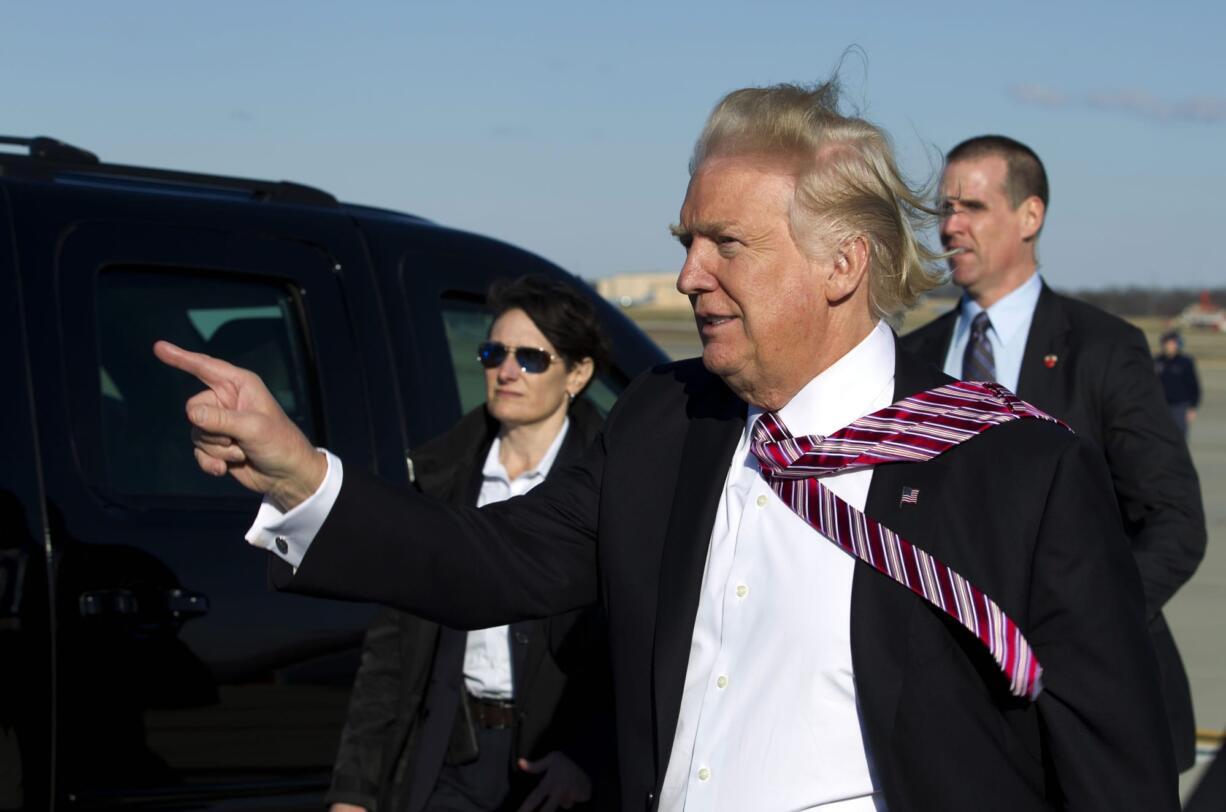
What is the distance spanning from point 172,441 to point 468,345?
91 cm

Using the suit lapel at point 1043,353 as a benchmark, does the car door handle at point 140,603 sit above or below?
below

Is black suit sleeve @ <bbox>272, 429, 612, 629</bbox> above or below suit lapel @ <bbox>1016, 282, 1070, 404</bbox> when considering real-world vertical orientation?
below

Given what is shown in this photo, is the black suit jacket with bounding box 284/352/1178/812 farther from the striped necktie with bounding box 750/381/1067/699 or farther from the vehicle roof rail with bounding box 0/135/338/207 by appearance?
the vehicle roof rail with bounding box 0/135/338/207

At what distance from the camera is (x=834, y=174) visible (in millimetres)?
2254

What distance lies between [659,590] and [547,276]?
190 centimetres

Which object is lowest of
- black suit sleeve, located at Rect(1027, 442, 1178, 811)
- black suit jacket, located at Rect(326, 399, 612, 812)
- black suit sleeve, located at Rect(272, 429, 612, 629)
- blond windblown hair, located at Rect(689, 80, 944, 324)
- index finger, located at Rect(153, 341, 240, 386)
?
black suit jacket, located at Rect(326, 399, 612, 812)

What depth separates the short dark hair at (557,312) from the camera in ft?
12.7

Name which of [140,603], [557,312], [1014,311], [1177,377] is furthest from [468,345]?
[1177,377]

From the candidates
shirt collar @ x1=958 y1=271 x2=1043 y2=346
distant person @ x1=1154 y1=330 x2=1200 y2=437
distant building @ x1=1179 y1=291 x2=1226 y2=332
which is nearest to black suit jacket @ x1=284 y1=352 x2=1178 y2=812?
shirt collar @ x1=958 y1=271 x2=1043 y2=346

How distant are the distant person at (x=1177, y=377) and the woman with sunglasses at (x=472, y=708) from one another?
14.7m

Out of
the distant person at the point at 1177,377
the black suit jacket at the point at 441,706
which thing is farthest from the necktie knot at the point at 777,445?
the distant person at the point at 1177,377

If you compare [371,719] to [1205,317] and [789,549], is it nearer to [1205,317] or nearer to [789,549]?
[789,549]

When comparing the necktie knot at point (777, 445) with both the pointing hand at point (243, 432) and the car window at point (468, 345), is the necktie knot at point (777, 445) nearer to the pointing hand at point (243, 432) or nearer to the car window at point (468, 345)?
the pointing hand at point (243, 432)

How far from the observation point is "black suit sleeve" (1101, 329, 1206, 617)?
3766 millimetres
